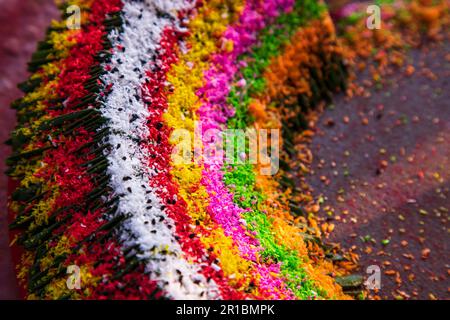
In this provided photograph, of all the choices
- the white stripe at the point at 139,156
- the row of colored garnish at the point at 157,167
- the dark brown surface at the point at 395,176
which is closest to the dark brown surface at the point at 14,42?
the row of colored garnish at the point at 157,167

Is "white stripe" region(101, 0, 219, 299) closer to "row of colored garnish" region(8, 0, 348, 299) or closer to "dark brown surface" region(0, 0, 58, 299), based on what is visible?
"row of colored garnish" region(8, 0, 348, 299)

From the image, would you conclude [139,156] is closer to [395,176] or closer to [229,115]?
[229,115]

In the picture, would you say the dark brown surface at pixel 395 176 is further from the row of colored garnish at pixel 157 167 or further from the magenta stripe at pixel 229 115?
the magenta stripe at pixel 229 115

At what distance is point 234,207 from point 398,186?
153 centimetres

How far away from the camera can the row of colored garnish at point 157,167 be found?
2.60 m

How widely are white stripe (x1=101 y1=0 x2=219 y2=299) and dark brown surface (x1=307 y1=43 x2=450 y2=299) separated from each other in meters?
1.40

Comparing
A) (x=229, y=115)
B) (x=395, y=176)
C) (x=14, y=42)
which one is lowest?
(x=395, y=176)

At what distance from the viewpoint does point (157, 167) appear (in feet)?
9.61

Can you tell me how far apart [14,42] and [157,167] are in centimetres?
253

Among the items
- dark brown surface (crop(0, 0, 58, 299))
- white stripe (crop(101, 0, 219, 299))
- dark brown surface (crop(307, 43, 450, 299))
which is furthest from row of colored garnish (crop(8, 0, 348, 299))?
dark brown surface (crop(0, 0, 58, 299))

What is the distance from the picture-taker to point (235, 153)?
11.2 feet

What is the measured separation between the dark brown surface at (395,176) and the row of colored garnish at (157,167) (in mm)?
325

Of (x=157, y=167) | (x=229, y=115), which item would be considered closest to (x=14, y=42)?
(x=229, y=115)

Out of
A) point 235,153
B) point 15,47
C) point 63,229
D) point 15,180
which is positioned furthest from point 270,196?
point 15,47
